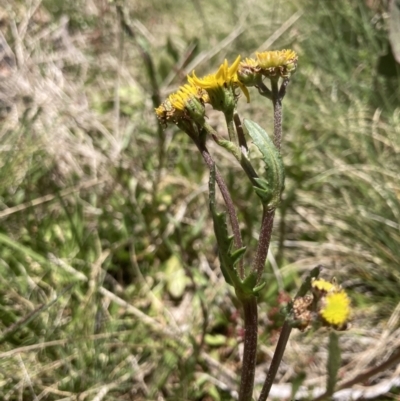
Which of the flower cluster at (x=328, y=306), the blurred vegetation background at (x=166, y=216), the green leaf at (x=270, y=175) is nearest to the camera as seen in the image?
the green leaf at (x=270, y=175)

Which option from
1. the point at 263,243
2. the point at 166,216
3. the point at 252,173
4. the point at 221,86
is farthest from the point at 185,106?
the point at 166,216

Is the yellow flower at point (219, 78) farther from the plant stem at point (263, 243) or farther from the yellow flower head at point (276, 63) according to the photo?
the plant stem at point (263, 243)

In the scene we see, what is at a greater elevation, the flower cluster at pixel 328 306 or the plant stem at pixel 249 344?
the flower cluster at pixel 328 306

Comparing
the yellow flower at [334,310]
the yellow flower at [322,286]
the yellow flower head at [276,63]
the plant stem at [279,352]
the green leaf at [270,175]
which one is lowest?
the plant stem at [279,352]

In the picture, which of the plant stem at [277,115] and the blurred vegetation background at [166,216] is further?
the blurred vegetation background at [166,216]

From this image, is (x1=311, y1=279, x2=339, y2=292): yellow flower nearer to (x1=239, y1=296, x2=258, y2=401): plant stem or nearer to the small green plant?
the small green plant

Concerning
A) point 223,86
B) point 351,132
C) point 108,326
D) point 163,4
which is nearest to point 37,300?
point 108,326

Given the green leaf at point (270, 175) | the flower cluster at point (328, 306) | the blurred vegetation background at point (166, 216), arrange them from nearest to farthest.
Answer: the green leaf at point (270, 175) → the flower cluster at point (328, 306) → the blurred vegetation background at point (166, 216)

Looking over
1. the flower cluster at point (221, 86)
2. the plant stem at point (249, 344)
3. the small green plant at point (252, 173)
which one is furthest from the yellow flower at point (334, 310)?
the flower cluster at point (221, 86)

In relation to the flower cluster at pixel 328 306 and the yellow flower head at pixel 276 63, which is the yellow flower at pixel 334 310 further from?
the yellow flower head at pixel 276 63
